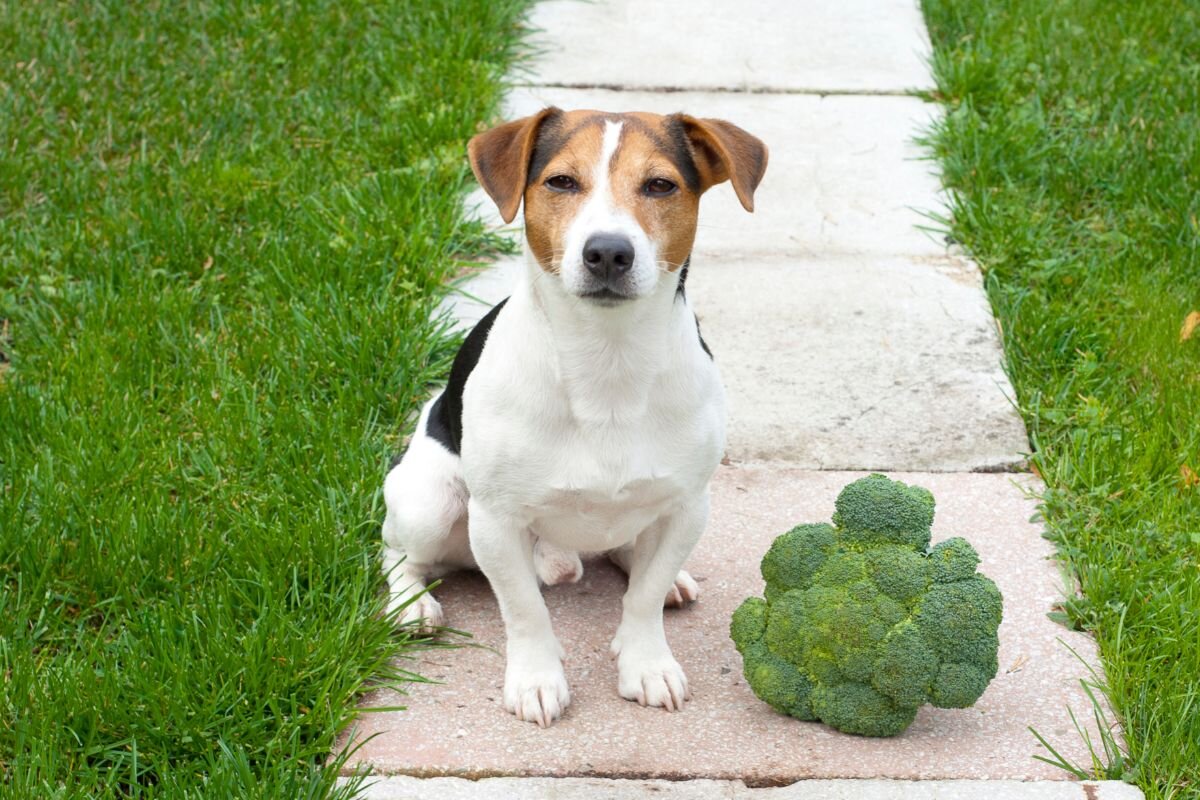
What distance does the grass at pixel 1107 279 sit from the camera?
154 inches

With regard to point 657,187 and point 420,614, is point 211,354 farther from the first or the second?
point 657,187

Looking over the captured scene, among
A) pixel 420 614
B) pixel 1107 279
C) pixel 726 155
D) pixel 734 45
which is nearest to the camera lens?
pixel 726 155

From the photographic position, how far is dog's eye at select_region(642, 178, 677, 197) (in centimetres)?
338

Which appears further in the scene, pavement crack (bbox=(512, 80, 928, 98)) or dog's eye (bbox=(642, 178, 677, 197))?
pavement crack (bbox=(512, 80, 928, 98))

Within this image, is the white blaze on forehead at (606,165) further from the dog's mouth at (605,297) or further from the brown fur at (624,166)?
the dog's mouth at (605,297)

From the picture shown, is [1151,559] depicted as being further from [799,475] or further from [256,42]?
[256,42]

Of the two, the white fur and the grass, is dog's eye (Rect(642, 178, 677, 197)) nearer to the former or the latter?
the white fur

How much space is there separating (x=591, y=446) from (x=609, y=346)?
0.26 m

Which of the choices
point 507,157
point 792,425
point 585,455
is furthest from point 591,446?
point 792,425

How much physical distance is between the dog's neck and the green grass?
940mm

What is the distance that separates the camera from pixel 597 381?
11.4ft

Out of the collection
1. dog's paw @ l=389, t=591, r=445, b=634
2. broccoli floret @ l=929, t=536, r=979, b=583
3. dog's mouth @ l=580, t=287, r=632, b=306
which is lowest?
dog's paw @ l=389, t=591, r=445, b=634

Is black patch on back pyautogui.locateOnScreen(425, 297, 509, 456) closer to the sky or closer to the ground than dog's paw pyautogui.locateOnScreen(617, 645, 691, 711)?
closer to the sky

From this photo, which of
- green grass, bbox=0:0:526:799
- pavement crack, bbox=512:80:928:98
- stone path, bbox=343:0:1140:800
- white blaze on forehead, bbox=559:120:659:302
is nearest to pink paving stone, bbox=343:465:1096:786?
stone path, bbox=343:0:1140:800
